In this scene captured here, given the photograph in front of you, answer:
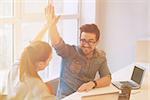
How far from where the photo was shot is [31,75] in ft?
6.34

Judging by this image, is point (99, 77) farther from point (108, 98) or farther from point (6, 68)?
point (6, 68)

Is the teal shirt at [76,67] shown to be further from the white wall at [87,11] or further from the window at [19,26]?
the white wall at [87,11]

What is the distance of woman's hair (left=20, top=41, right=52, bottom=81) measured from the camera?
193cm

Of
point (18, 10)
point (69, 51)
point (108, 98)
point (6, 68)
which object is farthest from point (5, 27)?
point (108, 98)

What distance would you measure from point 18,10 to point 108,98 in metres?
1.45

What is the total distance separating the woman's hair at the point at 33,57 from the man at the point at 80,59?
1.21 feet

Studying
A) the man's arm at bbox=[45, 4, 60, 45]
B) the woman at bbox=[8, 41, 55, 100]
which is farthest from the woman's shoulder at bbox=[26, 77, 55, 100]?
the man's arm at bbox=[45, 4, 60, 45]

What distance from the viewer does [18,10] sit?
3014 millimetres

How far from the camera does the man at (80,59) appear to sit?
7.91 feet

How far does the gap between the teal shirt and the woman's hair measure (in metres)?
0.44

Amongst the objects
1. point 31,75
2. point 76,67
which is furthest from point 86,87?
point 31,75

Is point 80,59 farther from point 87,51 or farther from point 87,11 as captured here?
point 87,11

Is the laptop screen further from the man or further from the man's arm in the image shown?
the man's arm

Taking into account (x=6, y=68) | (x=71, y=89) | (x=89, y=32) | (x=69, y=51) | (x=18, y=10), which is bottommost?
(x=71, y=89)
